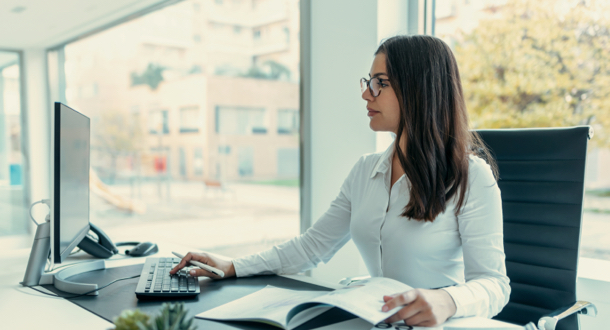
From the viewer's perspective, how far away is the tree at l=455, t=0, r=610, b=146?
179cm

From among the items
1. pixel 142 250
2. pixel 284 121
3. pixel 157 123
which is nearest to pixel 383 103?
pixel 142 250

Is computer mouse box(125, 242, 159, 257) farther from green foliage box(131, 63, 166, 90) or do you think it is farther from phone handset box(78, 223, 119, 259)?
green foliage box(131, 63, 166, 90)

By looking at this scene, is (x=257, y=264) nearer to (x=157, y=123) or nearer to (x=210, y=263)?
(x=210, y=263)

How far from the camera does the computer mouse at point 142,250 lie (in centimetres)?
157

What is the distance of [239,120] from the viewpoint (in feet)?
21.6

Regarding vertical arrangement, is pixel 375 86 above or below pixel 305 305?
above

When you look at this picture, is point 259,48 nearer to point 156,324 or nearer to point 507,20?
point 507,20

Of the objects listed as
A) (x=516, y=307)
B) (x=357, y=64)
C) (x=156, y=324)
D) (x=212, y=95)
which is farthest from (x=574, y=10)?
(x=212, y=95)

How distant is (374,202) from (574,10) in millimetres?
1311

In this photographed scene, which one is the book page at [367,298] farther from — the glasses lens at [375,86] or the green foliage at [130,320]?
the glasses lens at [375,86]

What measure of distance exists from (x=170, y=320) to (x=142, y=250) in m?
1.14

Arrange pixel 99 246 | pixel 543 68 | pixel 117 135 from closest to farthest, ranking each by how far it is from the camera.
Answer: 1. pixel 99 246
2. pixel 543 68
3. pixel 117 135

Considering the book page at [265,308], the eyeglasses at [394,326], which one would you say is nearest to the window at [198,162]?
the book page at [265,308]

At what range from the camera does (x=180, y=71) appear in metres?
6.73
